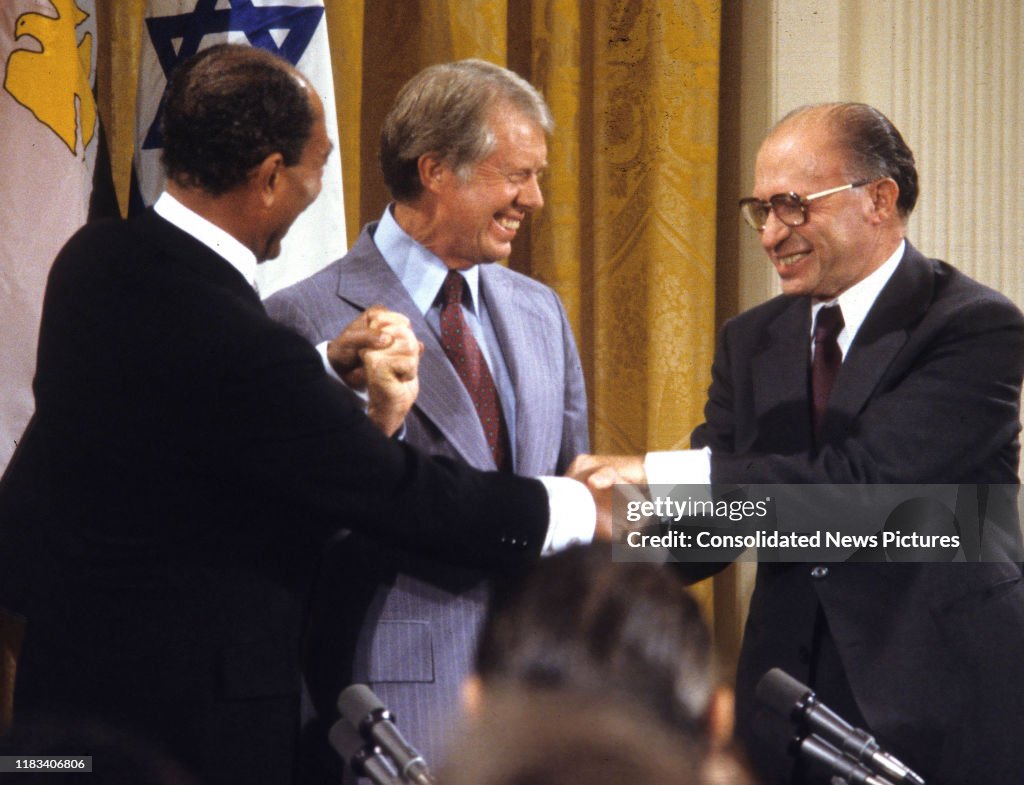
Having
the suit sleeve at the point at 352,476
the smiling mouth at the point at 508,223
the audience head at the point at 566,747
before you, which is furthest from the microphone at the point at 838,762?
the smiling mouth at the point at 508,223

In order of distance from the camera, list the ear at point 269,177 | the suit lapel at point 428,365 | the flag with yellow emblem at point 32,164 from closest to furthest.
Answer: the ear at point 269,177, the suit lapel at point 428,365, the flag with yellow emblem at point 32,164

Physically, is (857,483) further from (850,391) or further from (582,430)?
(582,430)

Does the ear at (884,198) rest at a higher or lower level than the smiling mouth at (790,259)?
higher

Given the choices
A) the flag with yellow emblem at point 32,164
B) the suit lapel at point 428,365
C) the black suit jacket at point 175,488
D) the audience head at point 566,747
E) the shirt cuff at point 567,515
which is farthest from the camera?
the flag with yellow emblem at point 32,164

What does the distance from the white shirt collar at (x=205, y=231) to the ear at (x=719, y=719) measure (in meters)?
1.16

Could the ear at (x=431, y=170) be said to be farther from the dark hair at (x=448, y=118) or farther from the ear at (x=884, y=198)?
the ear at (x=884, y=198)

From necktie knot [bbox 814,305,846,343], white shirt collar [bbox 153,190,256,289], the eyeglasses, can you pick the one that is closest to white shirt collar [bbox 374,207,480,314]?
white shirt collar [bbox 153,190,256,289]

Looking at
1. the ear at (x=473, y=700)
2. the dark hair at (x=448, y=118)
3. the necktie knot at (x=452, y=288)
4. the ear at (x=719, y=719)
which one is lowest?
the ear at (x=719, y=719)

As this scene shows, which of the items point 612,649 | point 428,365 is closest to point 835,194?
point 428,365

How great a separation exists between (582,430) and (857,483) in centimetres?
51

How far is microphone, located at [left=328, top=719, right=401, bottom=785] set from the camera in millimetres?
1260

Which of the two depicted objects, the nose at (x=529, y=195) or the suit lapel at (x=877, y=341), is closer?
the suit lapel at (x=877, y=341)

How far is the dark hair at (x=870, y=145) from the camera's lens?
2338 mm

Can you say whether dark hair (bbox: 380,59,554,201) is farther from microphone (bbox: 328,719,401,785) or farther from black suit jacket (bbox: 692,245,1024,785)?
microphone (bbox: 328,719,401,785)
